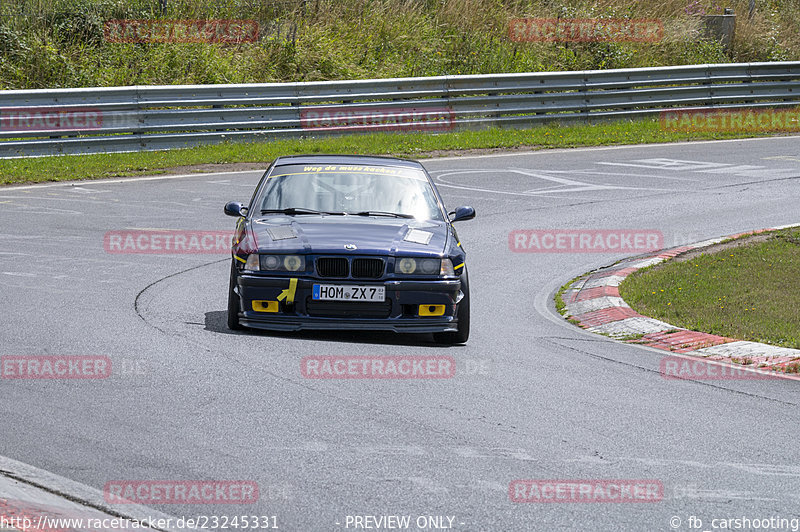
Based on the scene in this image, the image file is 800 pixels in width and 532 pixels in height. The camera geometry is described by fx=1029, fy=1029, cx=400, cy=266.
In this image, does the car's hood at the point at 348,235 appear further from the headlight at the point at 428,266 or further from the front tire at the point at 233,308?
the front tire at the point at 233,308

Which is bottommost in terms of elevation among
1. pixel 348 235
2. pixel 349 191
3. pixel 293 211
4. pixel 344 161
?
pixel 348 235

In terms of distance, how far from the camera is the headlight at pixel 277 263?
8039 millimetres

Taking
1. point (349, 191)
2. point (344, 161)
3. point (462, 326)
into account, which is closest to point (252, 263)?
point (349, 191)

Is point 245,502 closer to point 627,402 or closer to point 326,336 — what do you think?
point 627,402

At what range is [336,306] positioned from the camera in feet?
26.2

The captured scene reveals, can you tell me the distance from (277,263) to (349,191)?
4.87 ft

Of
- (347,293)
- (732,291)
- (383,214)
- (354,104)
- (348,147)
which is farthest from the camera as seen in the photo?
(354,104)

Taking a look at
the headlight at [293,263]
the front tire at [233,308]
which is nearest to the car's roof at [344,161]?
the front tire at [233,308]

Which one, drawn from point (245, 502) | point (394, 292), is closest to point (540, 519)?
point (245, 502)

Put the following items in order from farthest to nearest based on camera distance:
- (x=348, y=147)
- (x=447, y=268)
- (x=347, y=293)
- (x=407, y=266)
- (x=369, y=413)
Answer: (x=348, y=147), (x=447, y=268), (x=407, y=266), (x=347, y=293), (x=369, y=413)

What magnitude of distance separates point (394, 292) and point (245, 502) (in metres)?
3.48

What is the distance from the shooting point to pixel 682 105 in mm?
25641

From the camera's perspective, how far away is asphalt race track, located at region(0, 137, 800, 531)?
4.88 m

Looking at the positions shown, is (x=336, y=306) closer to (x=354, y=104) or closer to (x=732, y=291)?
(x=732, y=291)
